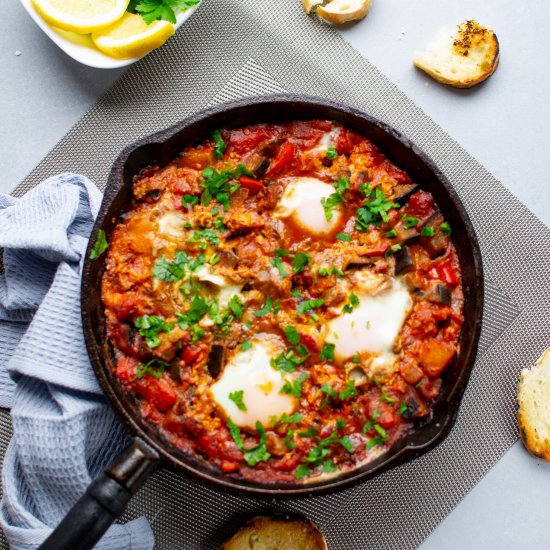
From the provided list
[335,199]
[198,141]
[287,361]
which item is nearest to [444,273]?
[335,199]

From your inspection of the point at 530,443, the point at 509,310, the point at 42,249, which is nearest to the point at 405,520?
the point at 530,443

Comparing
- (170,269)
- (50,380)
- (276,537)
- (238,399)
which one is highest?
(170,269)

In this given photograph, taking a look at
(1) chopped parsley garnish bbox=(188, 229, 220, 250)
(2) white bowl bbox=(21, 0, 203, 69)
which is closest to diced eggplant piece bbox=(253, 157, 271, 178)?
(1) chopped parsley garnish bbox=(188, 229, 220, 250)

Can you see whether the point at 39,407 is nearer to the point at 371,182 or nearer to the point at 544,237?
the point at 371,182

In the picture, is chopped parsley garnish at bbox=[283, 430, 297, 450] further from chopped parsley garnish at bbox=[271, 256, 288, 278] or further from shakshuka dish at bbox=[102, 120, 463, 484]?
chopped parsley garnish at bbox=[271, 256, 288, 278]

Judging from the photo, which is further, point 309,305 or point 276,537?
point 276,537

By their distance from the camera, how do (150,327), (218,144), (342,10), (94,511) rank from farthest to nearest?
(342,10)
(218,144)
(150,327)
(94,511)

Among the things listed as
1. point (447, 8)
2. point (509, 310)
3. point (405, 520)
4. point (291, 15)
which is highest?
point (447, 8)

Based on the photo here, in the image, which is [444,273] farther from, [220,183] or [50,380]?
[50,380]
